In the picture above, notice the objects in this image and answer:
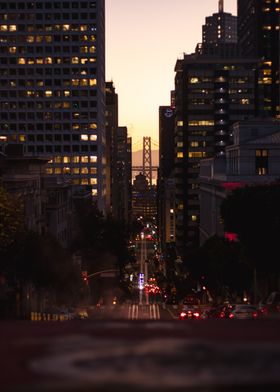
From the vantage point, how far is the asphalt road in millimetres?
7793

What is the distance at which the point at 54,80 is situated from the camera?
165 meters

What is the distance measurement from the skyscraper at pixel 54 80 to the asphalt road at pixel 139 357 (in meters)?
154

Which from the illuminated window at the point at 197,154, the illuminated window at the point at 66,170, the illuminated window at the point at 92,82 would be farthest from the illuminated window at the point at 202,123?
the illuminated window at the point at 66,170

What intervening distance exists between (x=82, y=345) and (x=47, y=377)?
1284 millimetres

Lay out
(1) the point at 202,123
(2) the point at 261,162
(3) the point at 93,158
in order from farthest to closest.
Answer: (1) the point at 202,123 < (3) the point at 93,158 < (2) the point at 261,162

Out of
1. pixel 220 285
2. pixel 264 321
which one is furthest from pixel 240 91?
pixel 264 321

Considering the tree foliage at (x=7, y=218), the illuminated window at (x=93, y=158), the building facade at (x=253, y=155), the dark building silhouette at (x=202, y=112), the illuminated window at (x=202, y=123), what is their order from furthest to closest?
the illuminated window at (x=202, y=123)
the dark building silhouette at (x=202, y=112)
the illuminated window at (x=93, y=158)
the building facade at (x=253, y=155)
the tree foliage at (x=7, y=218)

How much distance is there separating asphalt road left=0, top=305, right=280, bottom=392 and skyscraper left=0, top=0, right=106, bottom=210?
15402 cm

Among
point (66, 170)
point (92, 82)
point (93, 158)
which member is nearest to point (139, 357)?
point (66, 170)

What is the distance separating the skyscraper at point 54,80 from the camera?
534ft

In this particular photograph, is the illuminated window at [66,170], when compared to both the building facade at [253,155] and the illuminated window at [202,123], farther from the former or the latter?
the building facade at [253,155]

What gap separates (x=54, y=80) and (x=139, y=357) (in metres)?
159

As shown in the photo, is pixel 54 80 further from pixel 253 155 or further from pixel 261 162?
pixel 261 162

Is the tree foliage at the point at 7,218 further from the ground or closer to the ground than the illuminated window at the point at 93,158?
closer to the ground
